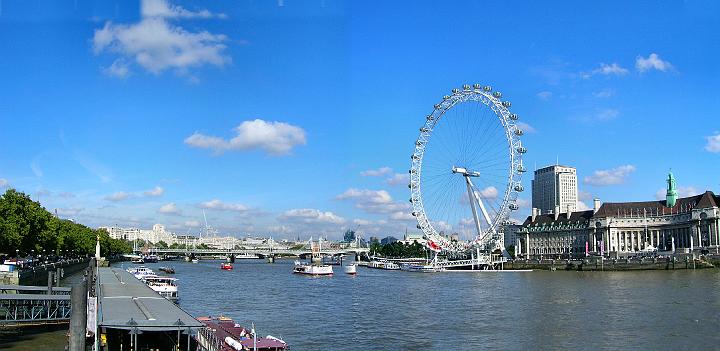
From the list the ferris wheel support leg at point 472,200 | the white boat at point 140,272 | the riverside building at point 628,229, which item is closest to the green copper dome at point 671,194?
the riverside building at point 628,229

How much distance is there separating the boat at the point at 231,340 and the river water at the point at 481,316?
313cm

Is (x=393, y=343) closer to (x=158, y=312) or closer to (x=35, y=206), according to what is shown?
(x=158, y=312)

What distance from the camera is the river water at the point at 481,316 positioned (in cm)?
3284

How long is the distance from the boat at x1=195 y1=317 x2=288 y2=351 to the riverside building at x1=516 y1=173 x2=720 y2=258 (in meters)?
97.9

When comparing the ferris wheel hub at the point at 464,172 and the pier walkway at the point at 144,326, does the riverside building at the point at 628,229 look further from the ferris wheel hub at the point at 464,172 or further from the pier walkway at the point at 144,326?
the pier walkway at the point at 144,326

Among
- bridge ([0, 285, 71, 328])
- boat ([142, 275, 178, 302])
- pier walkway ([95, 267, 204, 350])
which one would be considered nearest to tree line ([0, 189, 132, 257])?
boat ([142, 275, 178, 302])

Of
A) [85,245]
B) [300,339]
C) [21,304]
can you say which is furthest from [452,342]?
[85,245]

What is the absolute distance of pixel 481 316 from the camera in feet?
141

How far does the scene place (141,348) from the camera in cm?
2033

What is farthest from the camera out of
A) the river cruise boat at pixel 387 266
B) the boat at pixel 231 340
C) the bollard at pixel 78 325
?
the river cruise boat at pixel 387 266

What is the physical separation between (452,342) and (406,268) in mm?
93293

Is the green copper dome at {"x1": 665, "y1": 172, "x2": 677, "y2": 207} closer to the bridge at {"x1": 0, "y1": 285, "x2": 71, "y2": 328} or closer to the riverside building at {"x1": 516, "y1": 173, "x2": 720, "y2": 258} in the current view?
the riverside building at {"x1": 516, "y1": 173, "x2": 720, "y2": 258}

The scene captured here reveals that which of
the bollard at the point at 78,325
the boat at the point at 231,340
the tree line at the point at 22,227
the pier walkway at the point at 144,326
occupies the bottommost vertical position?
the boat at the point at 231,340

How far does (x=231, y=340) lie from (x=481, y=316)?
20117 millimetres
